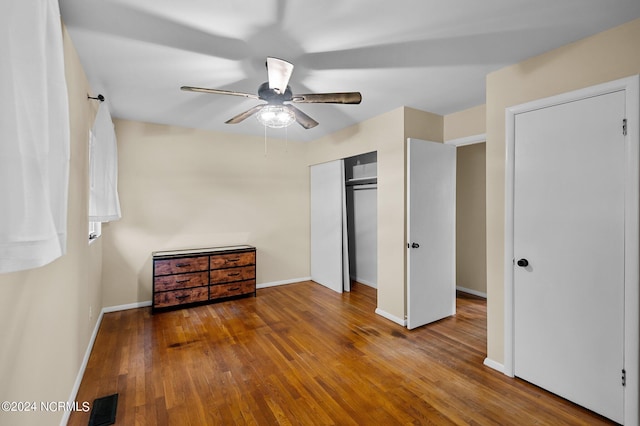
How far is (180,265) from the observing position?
3947mm

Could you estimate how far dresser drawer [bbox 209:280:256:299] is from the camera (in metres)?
4.18

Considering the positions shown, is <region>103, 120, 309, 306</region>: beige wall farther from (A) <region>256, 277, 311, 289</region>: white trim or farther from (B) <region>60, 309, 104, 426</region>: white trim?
(B) <region>60, 309, 104, 426</region>: white trim

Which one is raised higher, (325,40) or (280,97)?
(325,40)

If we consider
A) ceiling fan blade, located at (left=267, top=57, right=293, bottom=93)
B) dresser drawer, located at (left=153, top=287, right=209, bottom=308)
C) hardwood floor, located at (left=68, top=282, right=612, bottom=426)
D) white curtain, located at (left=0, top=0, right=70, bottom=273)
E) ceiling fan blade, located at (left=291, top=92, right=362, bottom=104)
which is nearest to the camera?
white curtain, located at (left=0, top=0, right=70, bottom=273)

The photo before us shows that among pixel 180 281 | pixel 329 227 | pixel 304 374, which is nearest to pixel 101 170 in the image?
pixel 180 281

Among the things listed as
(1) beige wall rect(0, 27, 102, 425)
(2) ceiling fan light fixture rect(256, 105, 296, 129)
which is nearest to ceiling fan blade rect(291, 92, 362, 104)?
(2) ceiling fan light fixture rect(256, 105, 296, 129)

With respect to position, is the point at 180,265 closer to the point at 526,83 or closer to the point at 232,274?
the point at 232,274

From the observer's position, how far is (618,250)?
1890 millimetres

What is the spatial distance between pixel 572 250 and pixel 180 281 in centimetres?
415

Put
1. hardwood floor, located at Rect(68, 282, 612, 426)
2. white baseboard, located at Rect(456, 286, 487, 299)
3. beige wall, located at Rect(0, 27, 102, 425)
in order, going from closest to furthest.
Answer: beige wall, located at Rect(0, 27, 102, 425) < hardwood floor, located at Rect(68, 282, 612, 426) < white baseboard, located at Rect(456, 286, 487, 299)

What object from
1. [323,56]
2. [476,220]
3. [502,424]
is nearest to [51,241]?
[323,56]

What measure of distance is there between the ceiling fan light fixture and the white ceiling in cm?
38

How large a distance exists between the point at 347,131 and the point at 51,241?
12.5 feet

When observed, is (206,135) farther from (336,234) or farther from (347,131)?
(336,234)
